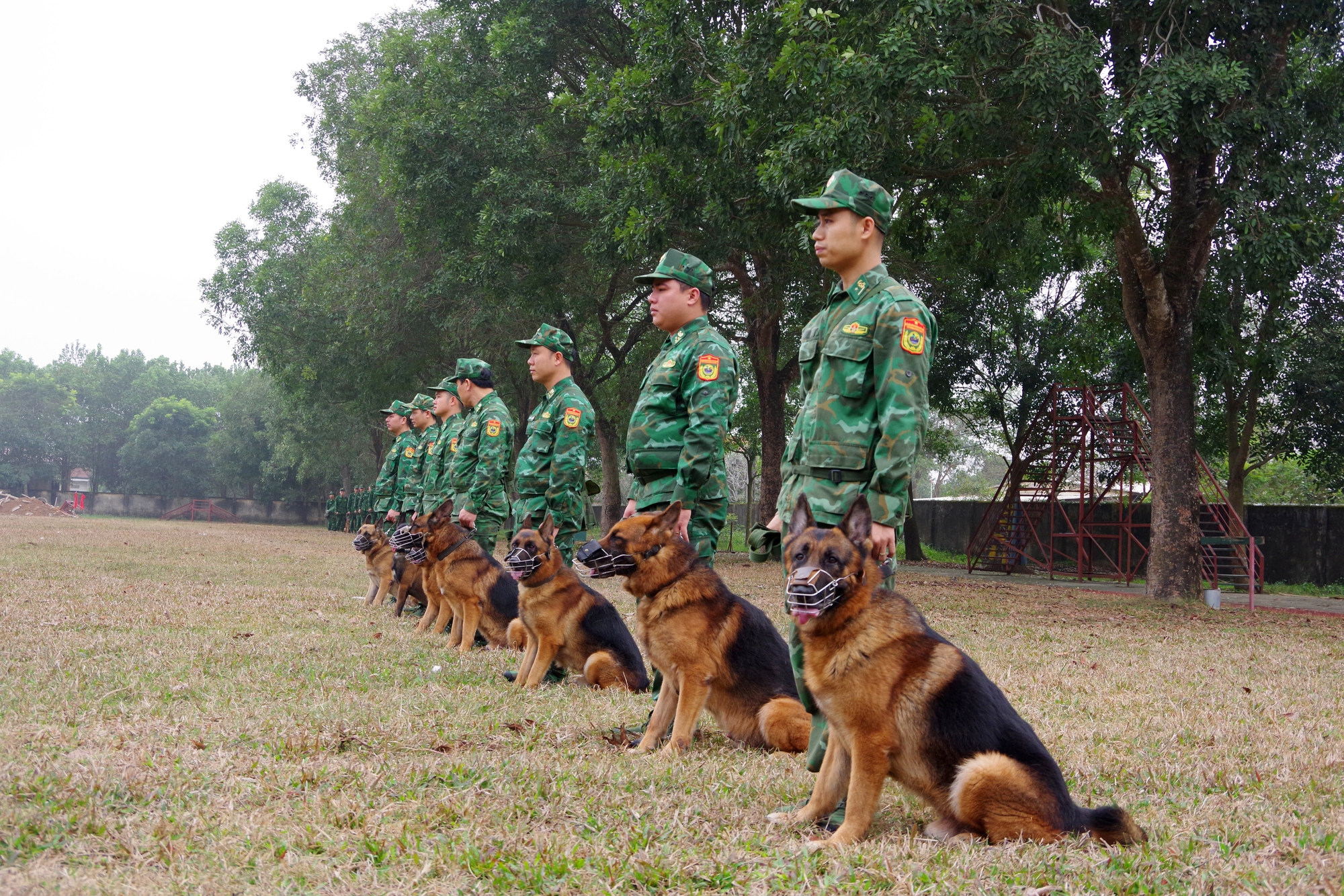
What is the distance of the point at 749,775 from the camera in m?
4.21

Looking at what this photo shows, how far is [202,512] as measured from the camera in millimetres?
57531

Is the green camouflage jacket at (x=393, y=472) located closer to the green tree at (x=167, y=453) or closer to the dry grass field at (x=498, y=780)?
the dry grass field at (x=498, y=780)

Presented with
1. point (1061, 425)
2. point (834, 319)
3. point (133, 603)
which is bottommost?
point (133, 603)

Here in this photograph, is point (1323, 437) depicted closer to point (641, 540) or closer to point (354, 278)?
point (641, 540)

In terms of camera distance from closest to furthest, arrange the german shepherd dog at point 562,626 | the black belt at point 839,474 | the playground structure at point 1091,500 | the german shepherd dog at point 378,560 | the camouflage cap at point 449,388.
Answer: the black belt at point 839,474 → the german shepherd dog at point 562,626 → the camouflage cap at point 449,388 → the german shepherd dog at point 378,560 → the playground structure at point 1091,500

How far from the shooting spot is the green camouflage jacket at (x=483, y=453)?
8648mm

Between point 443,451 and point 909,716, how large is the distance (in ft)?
24.6

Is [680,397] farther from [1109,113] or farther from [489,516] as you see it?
[1109,113]

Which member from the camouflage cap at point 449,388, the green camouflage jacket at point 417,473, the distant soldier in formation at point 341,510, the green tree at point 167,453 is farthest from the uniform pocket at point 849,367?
the green tree at point 167,453

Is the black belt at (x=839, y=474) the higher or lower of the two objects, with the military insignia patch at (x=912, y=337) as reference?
lower

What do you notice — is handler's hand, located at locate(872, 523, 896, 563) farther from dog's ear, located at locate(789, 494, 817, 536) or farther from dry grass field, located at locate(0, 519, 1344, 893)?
dry grass field, located at locate(0, 519, 1344, 893)

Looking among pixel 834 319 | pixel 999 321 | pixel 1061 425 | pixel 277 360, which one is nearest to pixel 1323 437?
pixel 1061 425

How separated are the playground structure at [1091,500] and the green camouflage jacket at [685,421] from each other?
1268cm

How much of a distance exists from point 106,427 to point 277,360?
159ft
